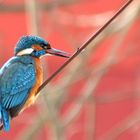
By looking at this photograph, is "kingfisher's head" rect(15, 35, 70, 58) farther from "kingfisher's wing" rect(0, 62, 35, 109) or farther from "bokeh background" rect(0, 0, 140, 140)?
"bokeh background" rect(0, 0, 140, 140)

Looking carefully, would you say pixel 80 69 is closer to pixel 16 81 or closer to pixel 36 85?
pixel 36 85

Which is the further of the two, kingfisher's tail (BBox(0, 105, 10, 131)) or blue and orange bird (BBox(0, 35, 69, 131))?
blue and orange bird (BBox(0, 35, 69, 131))

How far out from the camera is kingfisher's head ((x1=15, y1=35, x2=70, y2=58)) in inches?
125

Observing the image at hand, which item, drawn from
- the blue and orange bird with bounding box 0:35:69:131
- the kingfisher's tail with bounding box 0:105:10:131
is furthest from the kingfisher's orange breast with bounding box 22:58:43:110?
the kingfisher's tail with bounding box 0:105:10:131

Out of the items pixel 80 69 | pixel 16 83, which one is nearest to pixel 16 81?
pixel 16 83

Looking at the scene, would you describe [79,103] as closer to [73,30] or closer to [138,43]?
[138,43]

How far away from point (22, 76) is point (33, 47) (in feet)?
0.48

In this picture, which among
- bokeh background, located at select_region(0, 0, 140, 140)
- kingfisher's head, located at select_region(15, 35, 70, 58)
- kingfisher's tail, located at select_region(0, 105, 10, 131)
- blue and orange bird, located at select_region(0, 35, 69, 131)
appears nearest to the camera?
kingfisher's tail, located at select_region(0, 105, 10, 131)

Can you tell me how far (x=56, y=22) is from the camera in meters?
4.59

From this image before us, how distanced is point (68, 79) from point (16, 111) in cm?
107

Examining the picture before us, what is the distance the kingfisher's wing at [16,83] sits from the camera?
3.03 metres

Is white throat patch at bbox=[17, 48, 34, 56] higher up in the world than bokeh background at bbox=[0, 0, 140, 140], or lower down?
lower down

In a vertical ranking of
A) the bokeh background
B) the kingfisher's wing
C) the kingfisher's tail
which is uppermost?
the bokeh background

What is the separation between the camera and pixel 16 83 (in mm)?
3102
